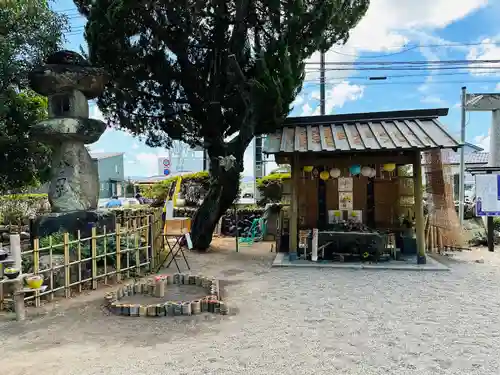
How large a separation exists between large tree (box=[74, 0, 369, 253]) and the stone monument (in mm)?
1818

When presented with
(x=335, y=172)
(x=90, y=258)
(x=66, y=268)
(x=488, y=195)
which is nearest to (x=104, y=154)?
(x=335, y=172)

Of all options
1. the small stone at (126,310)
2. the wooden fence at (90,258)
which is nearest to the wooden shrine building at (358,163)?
the wooden fence at (90,258)

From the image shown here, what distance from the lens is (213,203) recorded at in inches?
424

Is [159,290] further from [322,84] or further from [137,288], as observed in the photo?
[322,84]

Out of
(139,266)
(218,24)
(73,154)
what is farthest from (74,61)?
(139,266)

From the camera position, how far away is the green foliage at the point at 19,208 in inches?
546

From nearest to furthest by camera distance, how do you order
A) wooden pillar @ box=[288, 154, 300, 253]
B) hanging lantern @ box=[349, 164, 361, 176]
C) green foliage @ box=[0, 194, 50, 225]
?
wooden pillar @ box=[288, 154, 300, 253] → hanging lantern @ box=[349, 164, 361, 176] → green foliage @ box=[0, 194, 50, 225]

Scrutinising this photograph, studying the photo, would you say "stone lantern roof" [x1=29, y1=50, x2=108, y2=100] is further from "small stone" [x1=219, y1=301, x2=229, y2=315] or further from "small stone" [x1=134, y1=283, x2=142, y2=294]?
"small stone" [x1=219, y1=301, x2=229, y2=315]

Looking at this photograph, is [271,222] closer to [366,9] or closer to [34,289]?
[366,9]

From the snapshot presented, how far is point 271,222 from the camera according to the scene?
13.5 m

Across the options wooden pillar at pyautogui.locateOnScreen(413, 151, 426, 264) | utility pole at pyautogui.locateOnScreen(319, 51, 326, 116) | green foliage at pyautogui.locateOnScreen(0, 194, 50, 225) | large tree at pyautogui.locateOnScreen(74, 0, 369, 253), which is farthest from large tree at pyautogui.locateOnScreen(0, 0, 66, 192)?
utility pole at pyautogui.locateOnScreen(319, 51, 326, 116)

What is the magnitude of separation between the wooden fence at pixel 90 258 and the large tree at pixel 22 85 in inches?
140

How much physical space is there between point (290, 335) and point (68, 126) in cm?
578

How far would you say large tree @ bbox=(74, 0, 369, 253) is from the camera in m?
8.96
